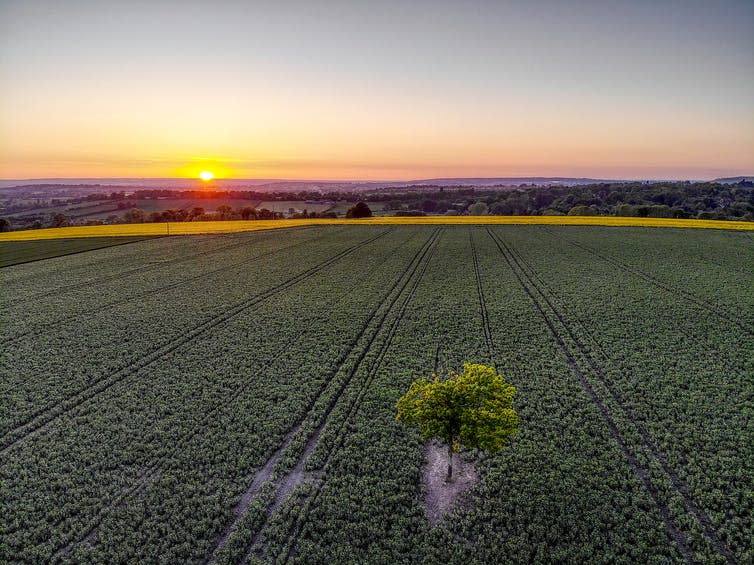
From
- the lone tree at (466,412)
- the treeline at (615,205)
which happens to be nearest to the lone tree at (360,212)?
the treeline at (615,205)

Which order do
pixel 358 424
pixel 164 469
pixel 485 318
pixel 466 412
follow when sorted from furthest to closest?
pixel 485 318 < pixel 358 424 < pixel 164 469 < pixel 466 412

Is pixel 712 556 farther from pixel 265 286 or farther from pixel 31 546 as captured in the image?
pixel 265 286

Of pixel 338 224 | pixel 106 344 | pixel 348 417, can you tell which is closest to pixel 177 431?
pixel 348 417

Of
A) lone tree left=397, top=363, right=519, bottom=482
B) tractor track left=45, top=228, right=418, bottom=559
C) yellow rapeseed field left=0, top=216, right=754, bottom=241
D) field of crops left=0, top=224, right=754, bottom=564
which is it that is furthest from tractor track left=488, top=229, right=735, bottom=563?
yellow rapeseed field left=0, top=216, right=754, bottom=241

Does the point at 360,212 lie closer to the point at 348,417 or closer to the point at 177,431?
the point at 348,417

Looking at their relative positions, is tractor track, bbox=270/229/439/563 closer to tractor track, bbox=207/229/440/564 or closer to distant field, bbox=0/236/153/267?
tractor track, bbox=207/229/440/564

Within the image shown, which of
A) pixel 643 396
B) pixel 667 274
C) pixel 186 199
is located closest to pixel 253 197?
pixel 186 199

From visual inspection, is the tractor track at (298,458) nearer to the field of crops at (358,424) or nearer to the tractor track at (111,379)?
the field of crops at (358,424)

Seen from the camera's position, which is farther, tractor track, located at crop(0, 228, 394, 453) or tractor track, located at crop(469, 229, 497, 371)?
tractor track, located at crop(469, 229, 497, 371)
